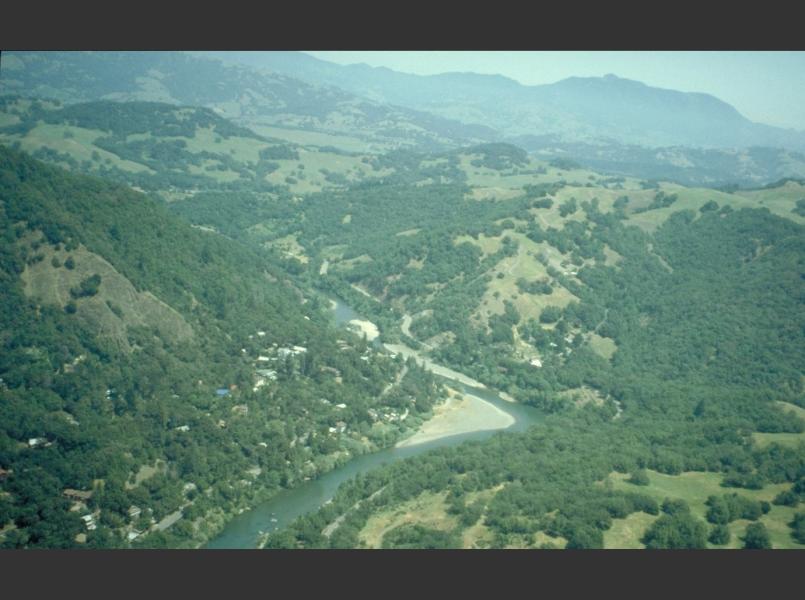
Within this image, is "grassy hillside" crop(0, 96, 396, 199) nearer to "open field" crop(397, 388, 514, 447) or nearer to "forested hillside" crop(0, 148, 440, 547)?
"forested hillside" crop(0, 148, 440, 547)

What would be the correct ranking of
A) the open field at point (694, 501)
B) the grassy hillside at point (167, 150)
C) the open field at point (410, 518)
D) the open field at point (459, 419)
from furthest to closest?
the grassy hillside at point (167, 150), the open field at point (459, 419), the open field at point (410, 518), the open field at point (694, 501)

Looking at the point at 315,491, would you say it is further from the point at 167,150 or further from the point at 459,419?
the point at 167,150

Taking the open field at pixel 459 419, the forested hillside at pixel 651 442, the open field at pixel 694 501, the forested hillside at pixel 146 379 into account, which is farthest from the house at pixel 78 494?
the open field at pixel 694 501

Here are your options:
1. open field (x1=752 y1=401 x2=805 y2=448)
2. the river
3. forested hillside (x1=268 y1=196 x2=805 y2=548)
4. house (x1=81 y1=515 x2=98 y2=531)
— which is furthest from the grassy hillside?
open field (x1=752 y1=401 x2=805 y2=448)

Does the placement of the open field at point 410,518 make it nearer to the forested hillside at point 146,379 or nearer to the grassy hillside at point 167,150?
the forested hillside at point 146,379

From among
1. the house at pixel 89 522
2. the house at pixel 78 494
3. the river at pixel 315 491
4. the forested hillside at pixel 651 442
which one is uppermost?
the forested hillside at pixel 651 442

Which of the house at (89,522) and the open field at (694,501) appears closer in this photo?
the open field at (694,501)

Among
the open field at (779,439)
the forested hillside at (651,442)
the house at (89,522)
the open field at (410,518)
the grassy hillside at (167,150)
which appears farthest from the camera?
the grassy hillside at (167,150)

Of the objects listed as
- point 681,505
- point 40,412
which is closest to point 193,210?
point 40,412
